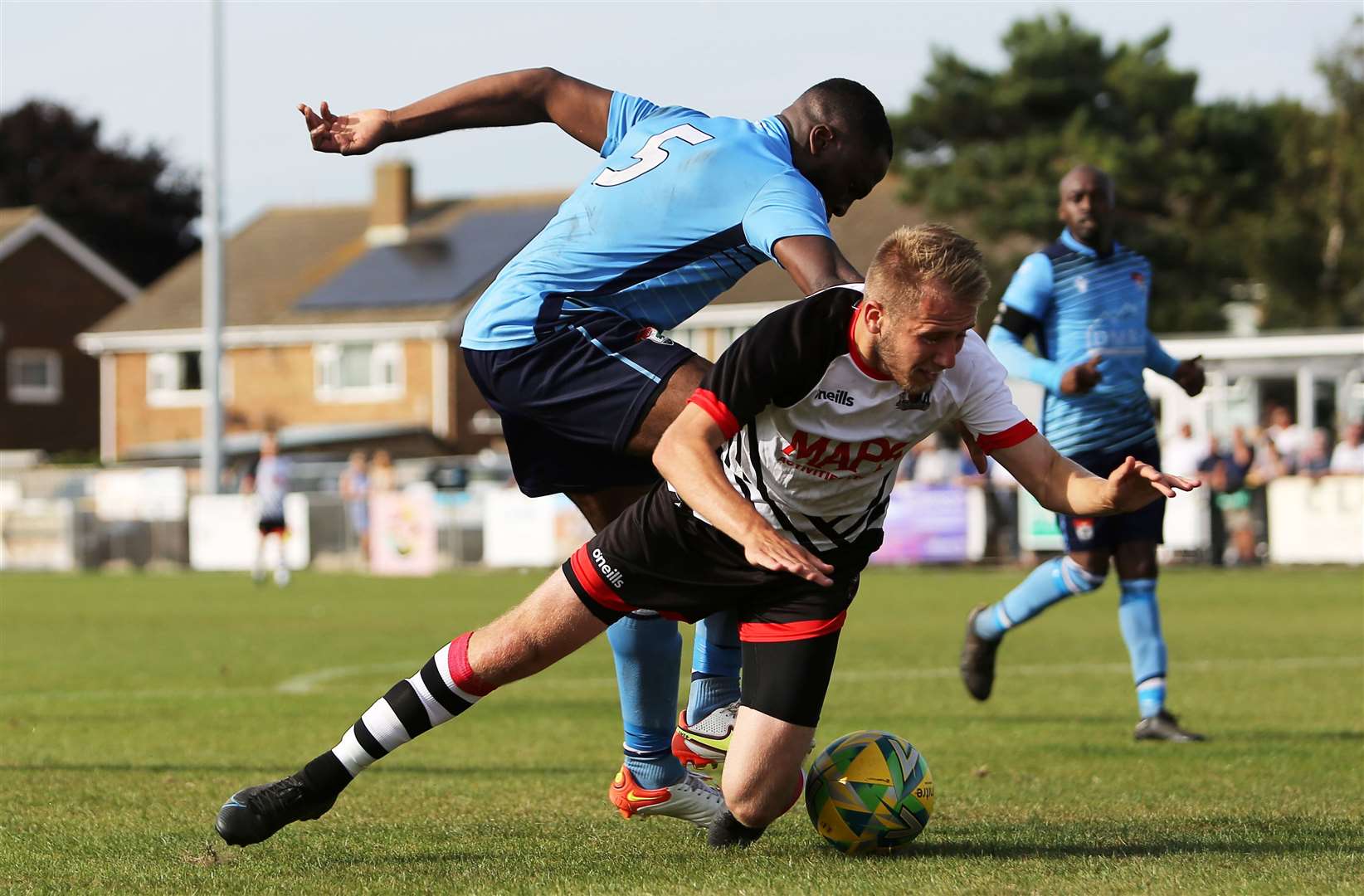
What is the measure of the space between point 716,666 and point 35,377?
200ft

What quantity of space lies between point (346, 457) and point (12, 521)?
1448 centimetres

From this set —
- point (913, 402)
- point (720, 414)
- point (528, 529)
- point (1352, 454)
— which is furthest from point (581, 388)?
point (528, 529)

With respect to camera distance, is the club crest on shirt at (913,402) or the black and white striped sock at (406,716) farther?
the black and white striped sock at (406,716)

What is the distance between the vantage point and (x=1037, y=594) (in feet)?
29.9

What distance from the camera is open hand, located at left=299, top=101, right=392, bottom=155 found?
597 centimetres

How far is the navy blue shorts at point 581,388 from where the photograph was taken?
17.7ft

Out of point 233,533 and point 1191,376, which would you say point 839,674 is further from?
point 233,533

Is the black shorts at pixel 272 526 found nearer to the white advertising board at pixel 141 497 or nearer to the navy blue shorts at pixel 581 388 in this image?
the white advertising board at pixel 141 497

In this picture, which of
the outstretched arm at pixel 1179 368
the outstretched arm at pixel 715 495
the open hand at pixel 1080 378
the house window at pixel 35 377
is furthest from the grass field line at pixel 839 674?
the house window at pixel 35 377

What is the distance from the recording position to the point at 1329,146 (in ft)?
167

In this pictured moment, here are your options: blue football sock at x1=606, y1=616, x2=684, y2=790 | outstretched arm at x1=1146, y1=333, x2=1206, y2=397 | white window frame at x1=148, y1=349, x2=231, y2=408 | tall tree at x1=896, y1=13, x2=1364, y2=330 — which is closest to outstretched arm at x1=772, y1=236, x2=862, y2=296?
blue football sock at x1=606, y1=616, x2=684, y2=790

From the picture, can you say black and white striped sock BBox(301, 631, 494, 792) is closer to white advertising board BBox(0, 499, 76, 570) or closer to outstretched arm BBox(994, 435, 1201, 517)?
outstretched arm BBox(994, 435, 1201, 517)

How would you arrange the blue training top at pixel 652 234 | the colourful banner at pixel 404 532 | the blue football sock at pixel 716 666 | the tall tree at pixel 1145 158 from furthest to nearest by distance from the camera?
the tall tree at pixel 1145 158 < the colourful banner at pixel 404 532 < the blue football sock at pixel 716 666 < the blue training top at pixel 652 234

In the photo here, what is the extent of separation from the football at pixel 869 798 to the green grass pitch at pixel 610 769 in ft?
0.35
